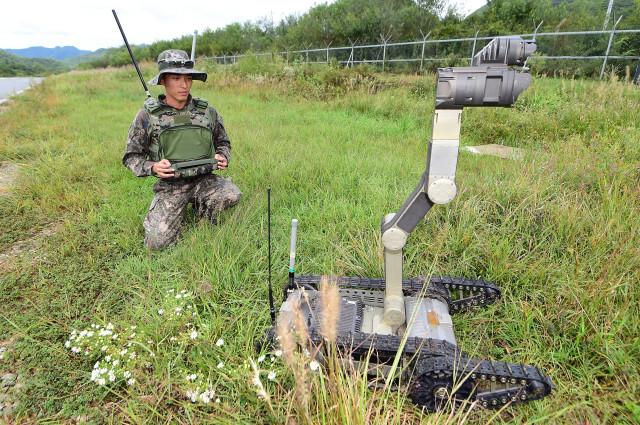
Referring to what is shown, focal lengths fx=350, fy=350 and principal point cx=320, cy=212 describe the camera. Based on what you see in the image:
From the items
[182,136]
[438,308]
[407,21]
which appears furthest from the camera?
[407,21]

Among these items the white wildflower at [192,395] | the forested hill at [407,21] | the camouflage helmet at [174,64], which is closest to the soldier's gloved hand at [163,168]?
the camouflage helmet at [174,64]

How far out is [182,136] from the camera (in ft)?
10.6

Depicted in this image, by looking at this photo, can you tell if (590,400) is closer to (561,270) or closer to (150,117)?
(561,270)

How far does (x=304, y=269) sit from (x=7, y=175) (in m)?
5.27

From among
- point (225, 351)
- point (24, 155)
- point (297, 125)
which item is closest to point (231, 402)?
point (225, 351)

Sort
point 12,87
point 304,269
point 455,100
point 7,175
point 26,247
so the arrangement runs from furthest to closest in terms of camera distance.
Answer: point 12,87 → point 7,175 → point 26,247 → point 304,269 → point 455,100

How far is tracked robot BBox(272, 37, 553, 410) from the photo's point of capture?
149cm

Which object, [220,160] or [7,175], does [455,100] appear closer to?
[220,160]

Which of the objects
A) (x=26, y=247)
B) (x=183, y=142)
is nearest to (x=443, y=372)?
(x=183, y=142)

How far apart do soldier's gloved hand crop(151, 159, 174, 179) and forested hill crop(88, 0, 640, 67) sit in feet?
64.7

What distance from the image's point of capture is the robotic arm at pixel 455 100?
1.47 meters

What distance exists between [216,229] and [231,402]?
1711 millimetres

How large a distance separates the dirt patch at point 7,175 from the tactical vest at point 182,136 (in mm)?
2733

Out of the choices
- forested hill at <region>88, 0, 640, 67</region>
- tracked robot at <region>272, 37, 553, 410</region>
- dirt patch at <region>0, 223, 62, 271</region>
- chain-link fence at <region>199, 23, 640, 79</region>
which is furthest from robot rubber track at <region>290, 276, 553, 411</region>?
forested hill at <region>88, 0, 640, 67</region>
